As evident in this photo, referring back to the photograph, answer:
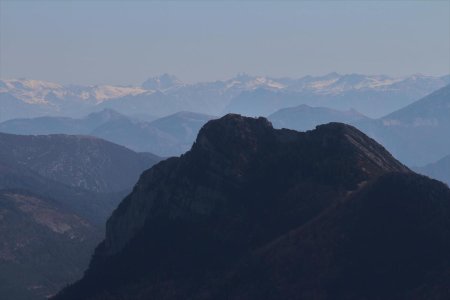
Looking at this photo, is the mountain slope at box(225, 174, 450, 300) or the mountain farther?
the mountain

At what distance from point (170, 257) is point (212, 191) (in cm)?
1631

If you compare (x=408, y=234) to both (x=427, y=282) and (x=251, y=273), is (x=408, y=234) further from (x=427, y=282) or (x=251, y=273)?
(x=251, y=273)

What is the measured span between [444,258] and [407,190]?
18.9m

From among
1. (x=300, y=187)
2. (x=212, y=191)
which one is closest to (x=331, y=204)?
(x=300, y=187)

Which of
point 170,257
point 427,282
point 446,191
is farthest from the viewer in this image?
point 170,257

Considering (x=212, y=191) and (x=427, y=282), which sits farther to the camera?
(x=212, y=191)

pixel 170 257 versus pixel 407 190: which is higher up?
pixel 407 190

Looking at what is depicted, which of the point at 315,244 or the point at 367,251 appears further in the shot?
the point at 315,244

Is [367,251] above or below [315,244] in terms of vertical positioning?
below

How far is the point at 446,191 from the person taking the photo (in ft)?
570

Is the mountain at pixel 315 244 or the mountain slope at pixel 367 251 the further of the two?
the mountain at pixel 315 244

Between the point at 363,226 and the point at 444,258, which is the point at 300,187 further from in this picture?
the point at 444,258

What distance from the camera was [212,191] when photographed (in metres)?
200

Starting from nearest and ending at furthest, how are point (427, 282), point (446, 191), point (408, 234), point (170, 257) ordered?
point (427, 282) → point (408, 234) → point (446, 191) → point (170, 257)
